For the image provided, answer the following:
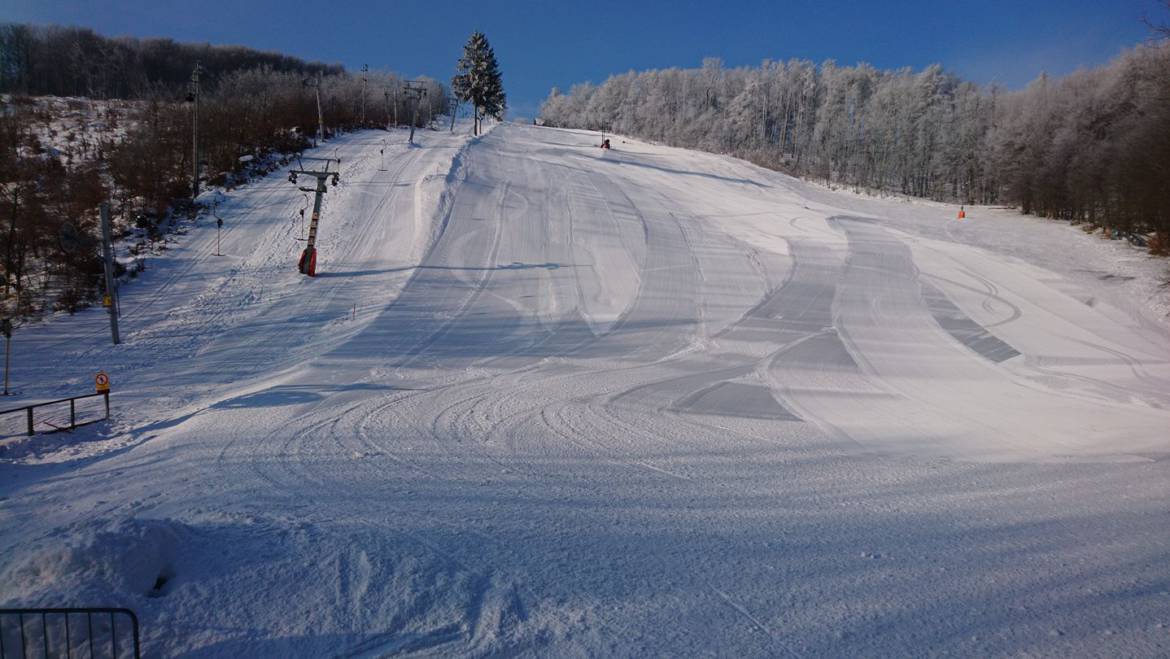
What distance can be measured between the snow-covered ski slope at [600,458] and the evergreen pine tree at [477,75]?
141ft

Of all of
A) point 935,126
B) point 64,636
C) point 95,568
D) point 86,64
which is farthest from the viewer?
point 86,64

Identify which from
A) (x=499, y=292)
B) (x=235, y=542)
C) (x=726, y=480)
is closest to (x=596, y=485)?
(x=726, y=480)

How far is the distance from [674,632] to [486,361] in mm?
11812

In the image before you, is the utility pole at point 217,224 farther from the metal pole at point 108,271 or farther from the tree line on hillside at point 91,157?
the metal pole at point 108,271

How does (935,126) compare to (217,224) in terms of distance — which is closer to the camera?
(217,224)

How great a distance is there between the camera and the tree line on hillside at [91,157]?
23391 millimetres

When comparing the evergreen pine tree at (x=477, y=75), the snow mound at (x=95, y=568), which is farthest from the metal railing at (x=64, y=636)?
the evergreen pine tree at (x=477, y=75)

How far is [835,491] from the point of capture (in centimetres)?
727

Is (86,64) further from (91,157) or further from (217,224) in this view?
(217,224)

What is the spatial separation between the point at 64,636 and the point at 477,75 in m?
68.4

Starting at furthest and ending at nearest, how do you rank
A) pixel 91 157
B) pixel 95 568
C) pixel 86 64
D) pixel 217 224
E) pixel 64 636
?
pixel 86 64 < pixel 91 157 < pixel 217 224 < pixel 95 568 < pixel 64 636

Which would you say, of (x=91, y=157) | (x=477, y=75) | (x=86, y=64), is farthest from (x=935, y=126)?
(x=86, y=64)

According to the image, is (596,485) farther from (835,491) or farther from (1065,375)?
(1065,375)

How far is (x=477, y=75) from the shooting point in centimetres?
6494
